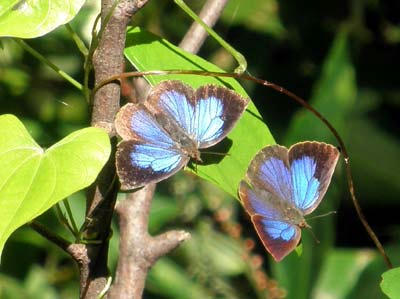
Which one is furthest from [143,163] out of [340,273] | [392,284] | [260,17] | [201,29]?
[260,17]

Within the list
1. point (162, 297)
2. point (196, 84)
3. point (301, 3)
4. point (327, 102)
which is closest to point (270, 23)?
point (301, 3)

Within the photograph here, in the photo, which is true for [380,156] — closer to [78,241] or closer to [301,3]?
[301,3]

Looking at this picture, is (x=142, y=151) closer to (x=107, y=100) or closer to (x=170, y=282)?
(x=107, y=100)

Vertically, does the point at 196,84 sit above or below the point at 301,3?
above

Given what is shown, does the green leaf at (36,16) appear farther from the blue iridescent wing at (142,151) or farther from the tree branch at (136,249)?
the tree branch at (136,249)

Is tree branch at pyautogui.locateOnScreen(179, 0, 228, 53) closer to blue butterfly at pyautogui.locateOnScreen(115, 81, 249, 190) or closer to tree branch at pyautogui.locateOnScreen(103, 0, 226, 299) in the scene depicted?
tree branch at pyautogui.locateOnScreen(103, 0, 226, 299)

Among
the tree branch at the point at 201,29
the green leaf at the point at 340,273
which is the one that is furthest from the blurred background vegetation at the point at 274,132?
the tree branch at the point at 201,29

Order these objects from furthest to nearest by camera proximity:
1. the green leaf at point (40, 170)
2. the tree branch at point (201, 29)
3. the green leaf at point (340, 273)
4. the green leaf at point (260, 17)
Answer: the green leaf at point (260, 17) < the green leaf at point (340, 273) < the tree branch at point (201, 29) < the green leaf at point (40, 170)
